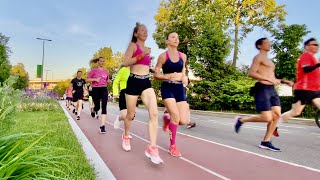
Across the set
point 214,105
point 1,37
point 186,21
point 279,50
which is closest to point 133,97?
point 279,50

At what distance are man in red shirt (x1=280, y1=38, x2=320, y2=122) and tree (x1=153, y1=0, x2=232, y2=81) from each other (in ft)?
76.9

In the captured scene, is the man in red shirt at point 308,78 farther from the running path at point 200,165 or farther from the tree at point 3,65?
the tree at point 3,65

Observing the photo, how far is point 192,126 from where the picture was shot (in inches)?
469

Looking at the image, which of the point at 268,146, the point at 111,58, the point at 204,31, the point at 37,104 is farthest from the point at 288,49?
the point at 111,58

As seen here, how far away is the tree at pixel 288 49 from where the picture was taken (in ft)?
79.4

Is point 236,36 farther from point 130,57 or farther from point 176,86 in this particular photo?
point 130,57

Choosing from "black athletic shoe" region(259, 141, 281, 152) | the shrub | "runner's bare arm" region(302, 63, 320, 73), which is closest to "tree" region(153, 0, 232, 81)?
the shrub

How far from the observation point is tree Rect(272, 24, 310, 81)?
24203mm

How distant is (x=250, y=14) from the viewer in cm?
3597

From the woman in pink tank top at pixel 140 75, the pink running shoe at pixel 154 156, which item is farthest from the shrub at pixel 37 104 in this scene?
the pink running shoe at pixel 154 156

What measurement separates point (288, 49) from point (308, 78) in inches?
692

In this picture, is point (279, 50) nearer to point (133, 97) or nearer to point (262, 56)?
point (262, 56)

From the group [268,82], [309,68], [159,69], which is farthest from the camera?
[309,68]

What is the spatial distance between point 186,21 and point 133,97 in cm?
3282
